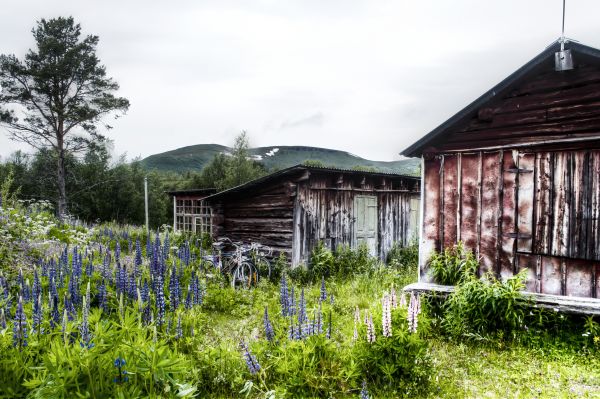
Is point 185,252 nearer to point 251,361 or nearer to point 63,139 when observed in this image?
point 251,361

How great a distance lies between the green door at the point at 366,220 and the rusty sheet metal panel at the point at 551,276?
313 inches

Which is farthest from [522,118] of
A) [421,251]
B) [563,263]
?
[421,251]

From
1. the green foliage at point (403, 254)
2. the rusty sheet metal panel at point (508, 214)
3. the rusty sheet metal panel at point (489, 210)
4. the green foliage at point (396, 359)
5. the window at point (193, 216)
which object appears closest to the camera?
the green foliage at point (396, 359)

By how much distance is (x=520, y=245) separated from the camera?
302 inches

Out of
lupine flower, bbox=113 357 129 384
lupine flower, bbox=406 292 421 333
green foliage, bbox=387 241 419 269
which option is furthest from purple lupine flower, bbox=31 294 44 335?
green foliage, bbox=387 241 419 269

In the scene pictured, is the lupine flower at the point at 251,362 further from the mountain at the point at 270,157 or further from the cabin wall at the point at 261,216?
the mountain at the point at 270,157

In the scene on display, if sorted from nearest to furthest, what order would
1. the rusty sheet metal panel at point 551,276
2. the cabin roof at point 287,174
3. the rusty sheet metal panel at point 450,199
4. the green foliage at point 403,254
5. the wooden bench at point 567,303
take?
1. the wooden bench at point 567,303
2. the rusty sheet metal panel at point 551,276
3. the rusty sheet metal panel at point 450,199
4. the cabin roof at point 287,174
5. the green foliage at point 403,254

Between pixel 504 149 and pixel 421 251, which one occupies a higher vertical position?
A: pixel 504 149

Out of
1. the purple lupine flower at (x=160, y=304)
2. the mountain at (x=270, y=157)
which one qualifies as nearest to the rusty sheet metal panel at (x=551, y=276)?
the purple lupine flower at (x=160, y=304)

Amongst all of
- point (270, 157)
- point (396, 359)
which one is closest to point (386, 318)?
point (396, 359)

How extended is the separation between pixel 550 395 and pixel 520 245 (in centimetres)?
311

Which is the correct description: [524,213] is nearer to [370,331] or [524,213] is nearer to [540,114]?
[540,114]

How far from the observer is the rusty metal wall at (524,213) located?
7000 millimetres

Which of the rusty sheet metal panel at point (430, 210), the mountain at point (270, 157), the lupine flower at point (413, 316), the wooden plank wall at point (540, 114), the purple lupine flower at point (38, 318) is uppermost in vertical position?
the mountain at point (270, 157)
